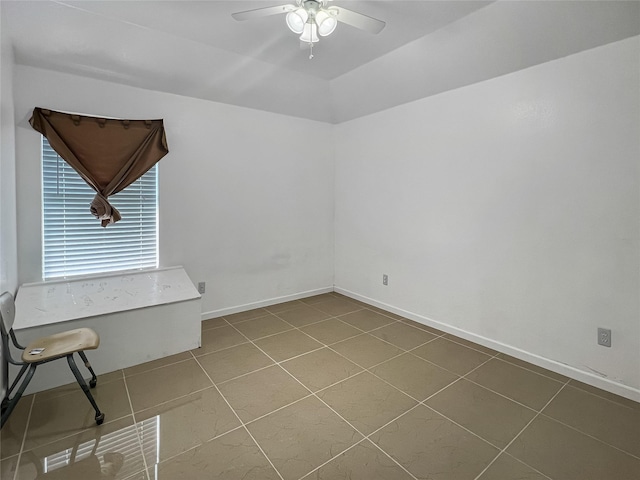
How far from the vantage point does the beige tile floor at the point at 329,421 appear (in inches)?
65.0

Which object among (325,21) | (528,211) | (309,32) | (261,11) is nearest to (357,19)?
(325,21)

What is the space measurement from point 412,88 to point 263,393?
316 centimetres

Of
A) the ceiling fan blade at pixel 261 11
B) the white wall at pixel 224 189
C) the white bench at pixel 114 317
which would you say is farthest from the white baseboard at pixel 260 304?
the ceiling fan blade at pixel 261 11

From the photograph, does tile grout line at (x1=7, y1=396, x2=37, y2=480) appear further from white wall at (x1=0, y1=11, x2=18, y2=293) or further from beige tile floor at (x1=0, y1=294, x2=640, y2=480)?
white wall at (x1=0, y1=11, x2=18, y2=293)

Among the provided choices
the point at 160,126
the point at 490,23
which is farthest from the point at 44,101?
the point at 490,23

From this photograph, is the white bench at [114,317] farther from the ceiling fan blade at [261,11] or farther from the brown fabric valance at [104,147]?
the ceiling fan blade at [261,11]

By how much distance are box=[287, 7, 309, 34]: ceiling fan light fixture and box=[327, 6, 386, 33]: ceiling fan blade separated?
167mm

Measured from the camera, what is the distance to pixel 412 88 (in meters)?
3.34

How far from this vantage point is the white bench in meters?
2.33

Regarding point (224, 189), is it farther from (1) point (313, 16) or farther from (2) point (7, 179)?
(1) point (313, 16)

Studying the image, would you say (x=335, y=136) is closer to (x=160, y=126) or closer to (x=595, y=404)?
(x=160, y=126)

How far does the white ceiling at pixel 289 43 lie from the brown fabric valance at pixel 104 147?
417 mm

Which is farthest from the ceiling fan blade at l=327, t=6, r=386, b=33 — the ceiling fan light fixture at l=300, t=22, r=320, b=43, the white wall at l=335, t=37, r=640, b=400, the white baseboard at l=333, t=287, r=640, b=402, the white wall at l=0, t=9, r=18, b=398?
the white baseboard at l=333, t=287, r=640, b=402

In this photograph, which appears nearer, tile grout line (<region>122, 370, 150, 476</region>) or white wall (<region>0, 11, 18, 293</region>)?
tile grout line (<region>122, 370, 150, 476</region>)
